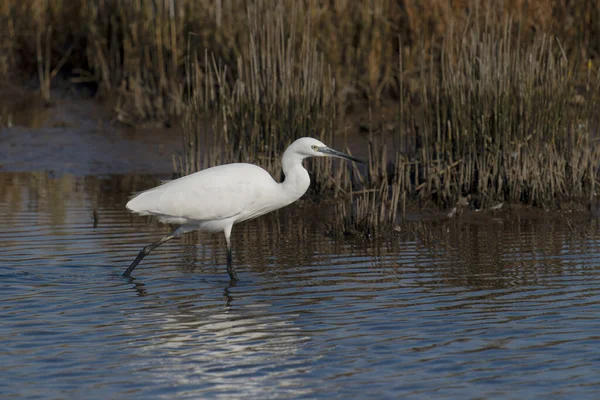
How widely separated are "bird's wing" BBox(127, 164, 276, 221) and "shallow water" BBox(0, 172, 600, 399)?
44cm

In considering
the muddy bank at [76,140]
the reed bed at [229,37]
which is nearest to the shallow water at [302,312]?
the muddy bank at [76,140]

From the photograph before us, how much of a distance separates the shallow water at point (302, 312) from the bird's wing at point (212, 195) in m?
0.44

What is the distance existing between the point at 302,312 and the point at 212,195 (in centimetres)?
161

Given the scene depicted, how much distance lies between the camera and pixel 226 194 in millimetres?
7637

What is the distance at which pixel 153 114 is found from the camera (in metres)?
14.3

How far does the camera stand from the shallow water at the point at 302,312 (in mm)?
5016

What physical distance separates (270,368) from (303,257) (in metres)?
2.91

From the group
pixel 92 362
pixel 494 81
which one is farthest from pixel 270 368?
pixel 494 81

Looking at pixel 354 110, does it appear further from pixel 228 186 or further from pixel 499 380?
pixel 499 380

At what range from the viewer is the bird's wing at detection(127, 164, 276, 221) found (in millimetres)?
7648

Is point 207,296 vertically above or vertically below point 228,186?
below

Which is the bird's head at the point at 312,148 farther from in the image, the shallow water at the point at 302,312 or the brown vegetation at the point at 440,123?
the brown vegetation at the point at 440,123

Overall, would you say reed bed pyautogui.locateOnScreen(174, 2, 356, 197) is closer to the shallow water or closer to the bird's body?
the shallow water

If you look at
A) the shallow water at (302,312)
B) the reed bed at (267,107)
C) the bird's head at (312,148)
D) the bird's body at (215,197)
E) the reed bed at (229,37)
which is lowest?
the shallow water at (302,312)
